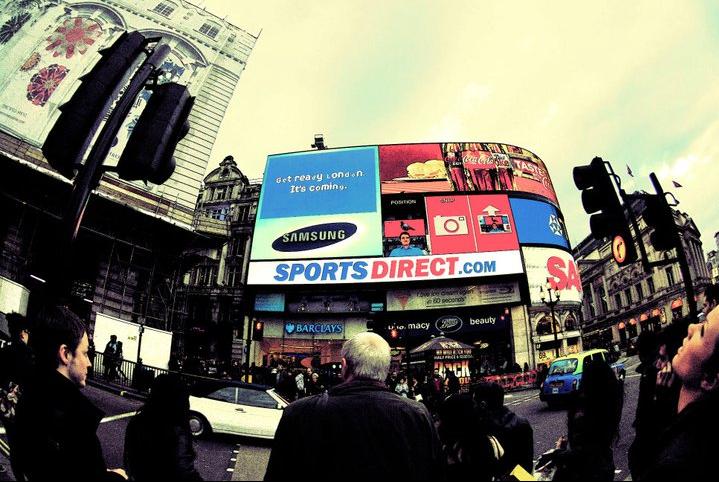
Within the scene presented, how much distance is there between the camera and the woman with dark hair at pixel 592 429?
247 centimetres

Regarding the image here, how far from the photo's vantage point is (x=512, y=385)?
72.1 feet

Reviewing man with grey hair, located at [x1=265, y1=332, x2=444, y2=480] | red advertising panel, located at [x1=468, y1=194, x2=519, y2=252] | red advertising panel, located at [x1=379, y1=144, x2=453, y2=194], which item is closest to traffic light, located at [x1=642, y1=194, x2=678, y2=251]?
man with grey hair, located at [x1=265, y1=332, x2=444, y2=480]

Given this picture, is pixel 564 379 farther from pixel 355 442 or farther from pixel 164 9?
pixel 164 9

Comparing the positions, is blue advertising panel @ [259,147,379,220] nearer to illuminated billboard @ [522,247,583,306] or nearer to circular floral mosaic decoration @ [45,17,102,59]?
illuminated billboard @ [522,247,583,306]

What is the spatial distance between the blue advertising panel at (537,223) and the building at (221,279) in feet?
82.0

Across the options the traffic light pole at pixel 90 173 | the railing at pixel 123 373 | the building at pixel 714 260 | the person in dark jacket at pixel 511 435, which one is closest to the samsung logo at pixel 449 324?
the railing at pixel 123 373

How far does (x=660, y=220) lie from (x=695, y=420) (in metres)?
4.71

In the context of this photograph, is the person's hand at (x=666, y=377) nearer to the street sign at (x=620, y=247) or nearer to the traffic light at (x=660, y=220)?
the street sign at (x=620, y=247)

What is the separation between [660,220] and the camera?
474 centimetres

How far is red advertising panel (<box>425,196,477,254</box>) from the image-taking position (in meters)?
29.2

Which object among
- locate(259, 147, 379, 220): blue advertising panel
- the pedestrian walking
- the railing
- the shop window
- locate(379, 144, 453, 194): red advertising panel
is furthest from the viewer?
the shop window

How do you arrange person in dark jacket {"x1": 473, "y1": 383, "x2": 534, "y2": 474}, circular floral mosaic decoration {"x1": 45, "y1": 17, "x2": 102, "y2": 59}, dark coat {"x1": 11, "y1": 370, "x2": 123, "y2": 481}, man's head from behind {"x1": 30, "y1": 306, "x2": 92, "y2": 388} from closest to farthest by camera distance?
dark coat {"x1": 11, "y1": 370, "x2": 123, "y2": 481} < man's head from behind {"x1": 30, "y1": 306, "x2": 92, "y2": 388} < person in dark jacket {"x1": 473, "y1": 383, "x2": 534, "y2": 474} < circular floral mosaic decoration {"x1": 45, "y1": 17, "x2": 102, "y2": 59}

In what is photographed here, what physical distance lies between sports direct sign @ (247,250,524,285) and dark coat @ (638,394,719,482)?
26964 mm

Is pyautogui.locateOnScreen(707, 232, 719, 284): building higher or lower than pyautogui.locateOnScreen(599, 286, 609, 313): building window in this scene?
higher
